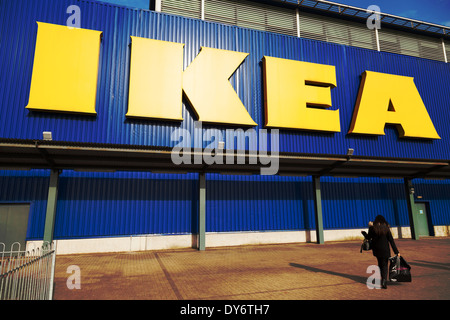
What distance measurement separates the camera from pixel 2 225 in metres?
13.5

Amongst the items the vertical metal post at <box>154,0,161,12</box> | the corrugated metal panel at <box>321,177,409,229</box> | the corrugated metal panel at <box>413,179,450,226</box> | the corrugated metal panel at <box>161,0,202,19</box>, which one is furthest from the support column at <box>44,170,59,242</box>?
the corrugated metal panel at <box>413,179,450,226</box>

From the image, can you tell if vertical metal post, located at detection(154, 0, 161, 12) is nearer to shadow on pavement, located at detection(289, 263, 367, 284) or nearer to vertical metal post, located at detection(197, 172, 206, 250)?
vertical metal post, located at detection(197, 172, 206, 250)

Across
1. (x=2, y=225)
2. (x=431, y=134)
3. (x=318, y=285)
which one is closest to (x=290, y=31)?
(x=431, y=134)

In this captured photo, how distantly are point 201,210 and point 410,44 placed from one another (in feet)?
99.0

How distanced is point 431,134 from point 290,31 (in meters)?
14.9

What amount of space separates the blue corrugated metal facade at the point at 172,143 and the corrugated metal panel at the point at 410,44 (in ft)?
31.3

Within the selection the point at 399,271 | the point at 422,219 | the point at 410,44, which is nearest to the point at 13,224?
the point at 399,271

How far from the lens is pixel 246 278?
8.06m

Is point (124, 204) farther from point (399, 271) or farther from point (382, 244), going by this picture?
point (399, 271)

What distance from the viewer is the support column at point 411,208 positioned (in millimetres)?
18969

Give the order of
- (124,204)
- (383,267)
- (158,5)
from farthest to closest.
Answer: (158,5) < (124,204) < (383,267)

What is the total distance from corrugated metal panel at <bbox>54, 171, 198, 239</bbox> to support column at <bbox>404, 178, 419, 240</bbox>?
15.5 m

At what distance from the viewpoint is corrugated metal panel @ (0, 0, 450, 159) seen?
45.5ft
